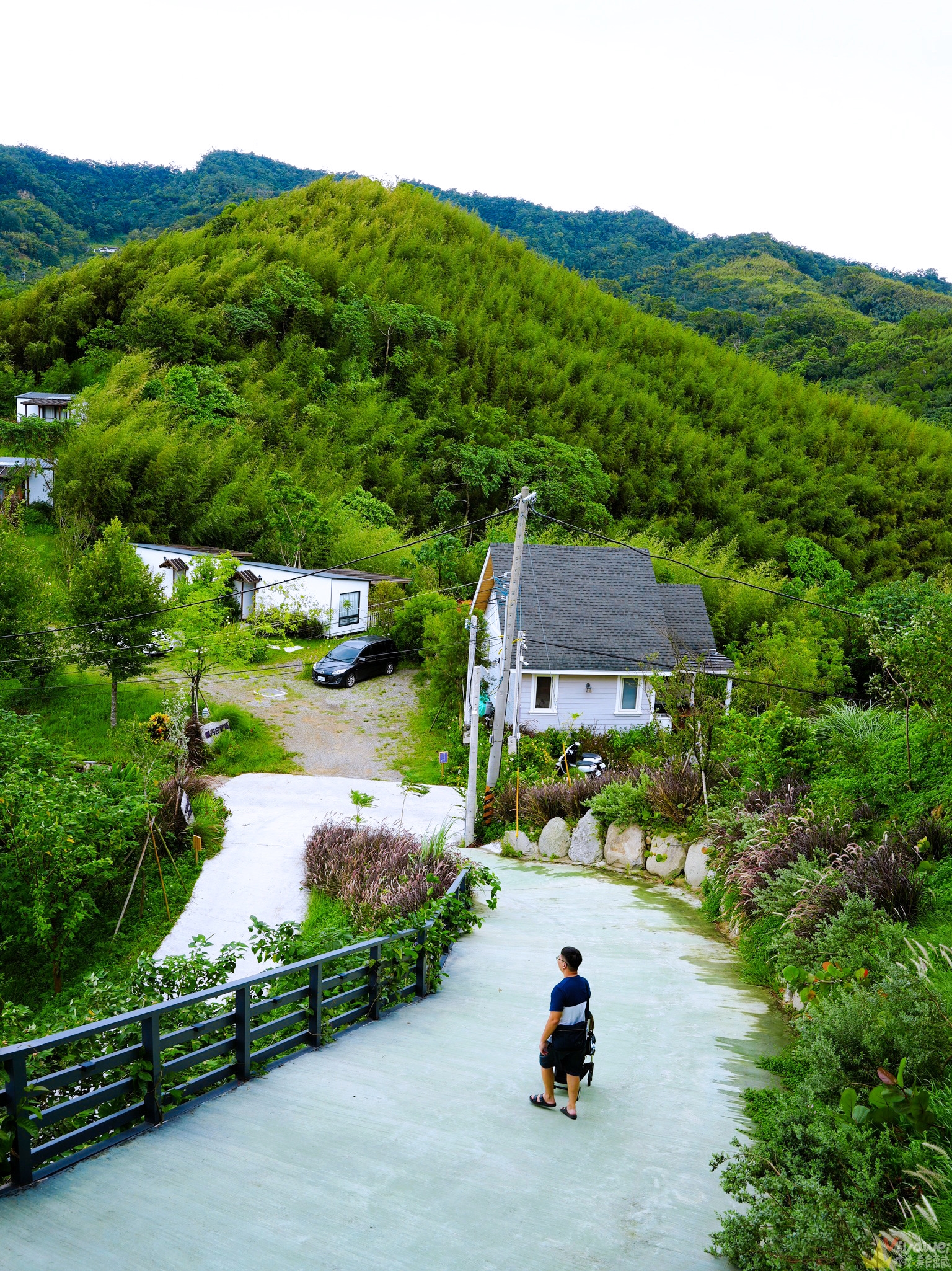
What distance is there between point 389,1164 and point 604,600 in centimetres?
2223

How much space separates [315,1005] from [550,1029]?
61.4 inches

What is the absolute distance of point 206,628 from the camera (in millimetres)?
21062

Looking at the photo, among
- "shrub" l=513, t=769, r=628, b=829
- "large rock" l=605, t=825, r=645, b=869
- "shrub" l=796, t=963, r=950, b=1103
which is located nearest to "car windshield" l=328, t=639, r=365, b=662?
"shrub" l=513, t=769, r=628, b=829

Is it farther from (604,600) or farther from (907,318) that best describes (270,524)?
(907,318)

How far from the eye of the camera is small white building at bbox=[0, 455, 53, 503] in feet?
114

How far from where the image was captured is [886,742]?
9445 mm

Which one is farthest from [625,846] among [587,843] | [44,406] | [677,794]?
[44,406]

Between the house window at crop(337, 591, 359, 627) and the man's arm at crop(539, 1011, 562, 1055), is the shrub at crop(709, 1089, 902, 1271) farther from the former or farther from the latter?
the house window at crop(337, 591, 359, 627)

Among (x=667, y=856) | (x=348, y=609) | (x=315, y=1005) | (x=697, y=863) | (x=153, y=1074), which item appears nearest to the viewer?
(x=153, y=1074)

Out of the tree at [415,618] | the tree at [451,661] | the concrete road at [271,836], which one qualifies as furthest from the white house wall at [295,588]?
the concrete road at [271,836]

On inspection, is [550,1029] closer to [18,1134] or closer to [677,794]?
[18,1134]

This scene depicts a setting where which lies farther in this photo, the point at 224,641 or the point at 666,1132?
the point at 224,641

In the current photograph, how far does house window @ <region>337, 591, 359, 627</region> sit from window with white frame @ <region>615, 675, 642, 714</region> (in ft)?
34.5

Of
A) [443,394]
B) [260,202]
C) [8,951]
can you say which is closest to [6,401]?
[443,394]
